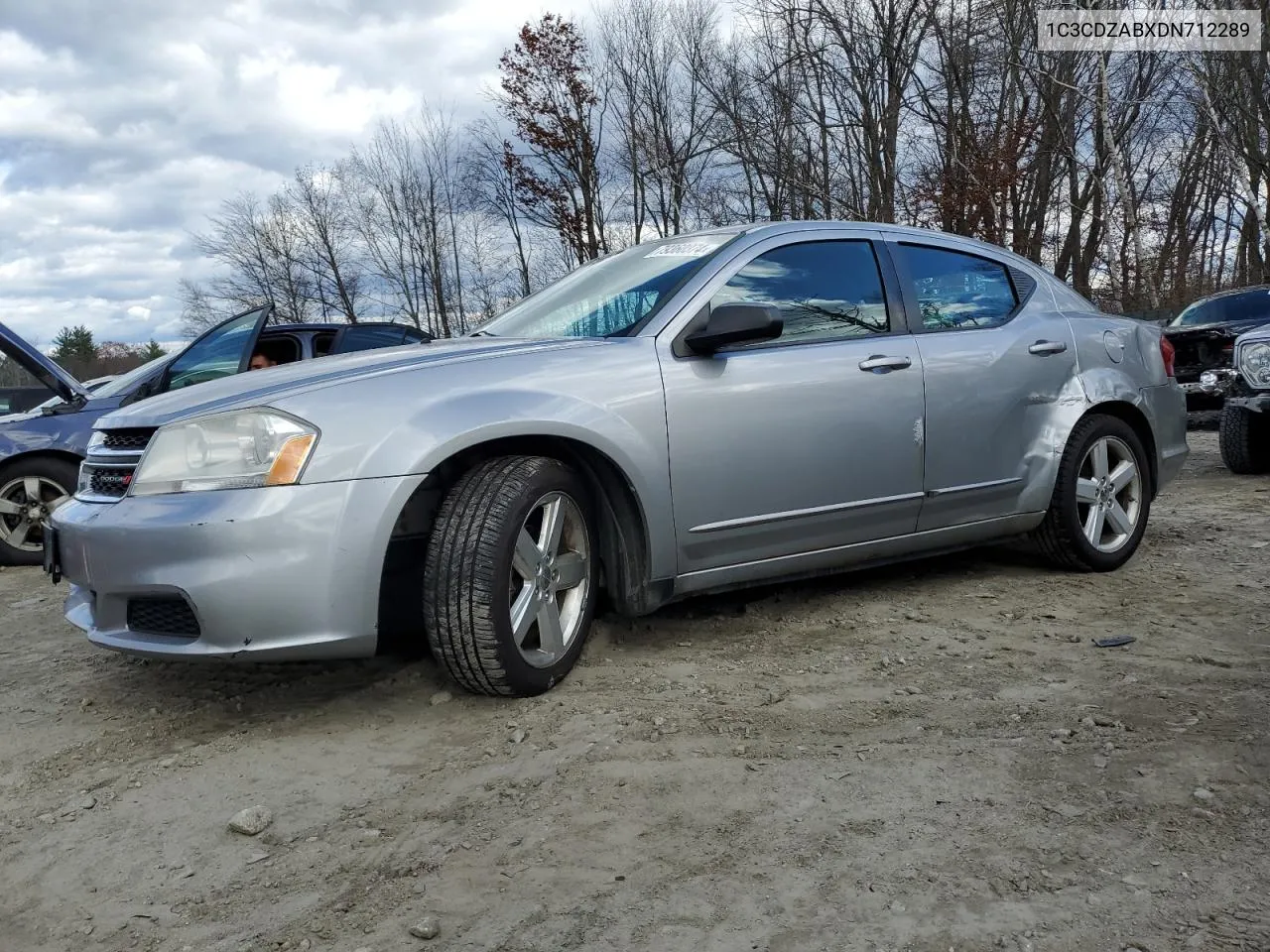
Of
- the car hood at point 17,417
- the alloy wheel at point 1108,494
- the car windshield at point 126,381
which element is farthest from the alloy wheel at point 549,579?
the car hood at point 17,417

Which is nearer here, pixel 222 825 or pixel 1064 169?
pixel 222 825

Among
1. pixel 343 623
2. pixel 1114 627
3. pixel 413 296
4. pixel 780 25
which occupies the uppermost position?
pixel 780 25

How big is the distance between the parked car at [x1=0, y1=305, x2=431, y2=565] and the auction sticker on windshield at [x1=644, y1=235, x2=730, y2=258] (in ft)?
9.90

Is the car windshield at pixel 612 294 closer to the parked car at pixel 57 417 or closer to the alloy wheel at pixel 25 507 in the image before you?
the parked car at pixel 57 417

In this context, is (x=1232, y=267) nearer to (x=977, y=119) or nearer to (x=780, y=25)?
(x=977, y=119)

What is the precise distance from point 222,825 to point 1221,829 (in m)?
2.17

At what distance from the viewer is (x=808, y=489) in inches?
131

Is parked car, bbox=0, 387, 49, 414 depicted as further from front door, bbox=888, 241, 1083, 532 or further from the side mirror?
front door, bbox=888, 241, 1083, 532

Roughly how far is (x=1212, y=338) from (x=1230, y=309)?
0.80 metres

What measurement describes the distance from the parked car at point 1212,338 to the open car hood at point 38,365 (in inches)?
410

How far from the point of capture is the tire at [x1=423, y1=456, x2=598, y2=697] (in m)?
2.64

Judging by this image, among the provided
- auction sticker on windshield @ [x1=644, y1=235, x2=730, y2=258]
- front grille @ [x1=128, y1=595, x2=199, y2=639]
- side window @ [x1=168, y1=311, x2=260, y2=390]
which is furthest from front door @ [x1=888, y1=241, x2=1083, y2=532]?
side window @ [x1=168, y1=311, x2=260, y2=390]

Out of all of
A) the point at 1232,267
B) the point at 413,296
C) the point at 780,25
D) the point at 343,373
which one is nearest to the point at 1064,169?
the point at 780,25

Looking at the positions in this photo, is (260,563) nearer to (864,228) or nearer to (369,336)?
(864,228)
